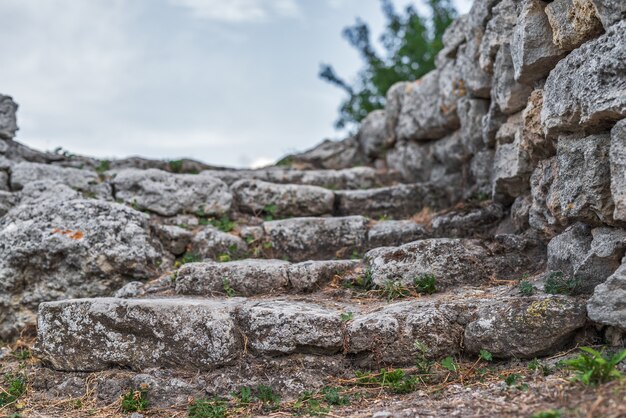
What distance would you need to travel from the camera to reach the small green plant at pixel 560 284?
12.4ft

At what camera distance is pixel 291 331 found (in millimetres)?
3977

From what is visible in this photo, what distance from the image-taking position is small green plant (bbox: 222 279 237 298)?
476 cm

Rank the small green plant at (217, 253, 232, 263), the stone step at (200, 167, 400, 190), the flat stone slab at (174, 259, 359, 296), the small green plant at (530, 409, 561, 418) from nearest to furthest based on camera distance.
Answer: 1. the small green plant at (530, 409, 561, 418)
2. the flat stone slab at (174, 259, 359, 296)
3. the small green plant at (217, 253, 232, 263)
4. the stone step at (200, 167, 400, 190)

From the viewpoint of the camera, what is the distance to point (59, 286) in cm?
519

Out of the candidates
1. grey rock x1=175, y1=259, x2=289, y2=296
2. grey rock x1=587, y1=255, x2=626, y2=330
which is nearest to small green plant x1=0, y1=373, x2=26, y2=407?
grey rock x1=175, y1=259, x2=289, y2=296

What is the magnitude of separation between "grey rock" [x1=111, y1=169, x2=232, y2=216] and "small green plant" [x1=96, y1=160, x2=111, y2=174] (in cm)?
59

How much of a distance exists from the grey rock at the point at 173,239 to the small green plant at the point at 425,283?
99.1 inches

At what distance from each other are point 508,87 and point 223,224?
3273 millimetres

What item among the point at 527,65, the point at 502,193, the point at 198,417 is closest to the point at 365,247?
the point at 502,193

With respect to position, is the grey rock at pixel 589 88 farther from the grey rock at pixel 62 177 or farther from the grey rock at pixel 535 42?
the grey rock at pixel 62 177

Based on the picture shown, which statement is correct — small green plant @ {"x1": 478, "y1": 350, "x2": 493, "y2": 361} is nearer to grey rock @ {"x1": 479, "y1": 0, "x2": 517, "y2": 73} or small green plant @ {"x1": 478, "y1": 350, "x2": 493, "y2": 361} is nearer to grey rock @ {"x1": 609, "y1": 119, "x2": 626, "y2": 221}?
grey rock @ {"x1": 609, "y1": 119, "x2": 626, "y2": 221}

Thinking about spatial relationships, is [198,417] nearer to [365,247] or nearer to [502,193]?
[365,247]


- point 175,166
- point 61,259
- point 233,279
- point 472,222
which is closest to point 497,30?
point 472,222

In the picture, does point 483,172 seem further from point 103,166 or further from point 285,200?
point 103,166
